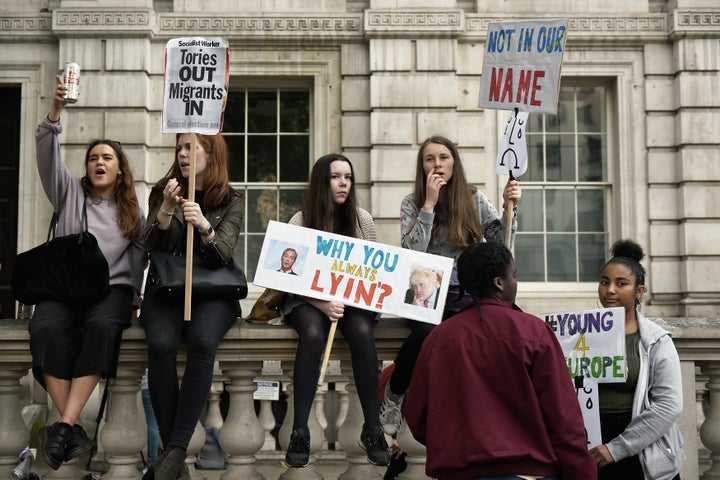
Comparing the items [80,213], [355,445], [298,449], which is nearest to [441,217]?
[355,445]

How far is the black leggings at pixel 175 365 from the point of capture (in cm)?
427

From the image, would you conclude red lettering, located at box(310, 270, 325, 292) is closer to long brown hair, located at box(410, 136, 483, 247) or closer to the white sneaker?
the white sneaker

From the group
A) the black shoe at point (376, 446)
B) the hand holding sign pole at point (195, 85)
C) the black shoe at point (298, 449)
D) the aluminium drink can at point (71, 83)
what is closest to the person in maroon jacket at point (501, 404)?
the black shoe at point (376, 446)

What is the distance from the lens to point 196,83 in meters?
4.91

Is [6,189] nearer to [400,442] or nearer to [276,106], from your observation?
[276,106]

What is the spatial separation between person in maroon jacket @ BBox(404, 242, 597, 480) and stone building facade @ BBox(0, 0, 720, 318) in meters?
8.23

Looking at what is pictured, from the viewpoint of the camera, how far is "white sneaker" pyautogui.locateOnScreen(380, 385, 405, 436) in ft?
16.3

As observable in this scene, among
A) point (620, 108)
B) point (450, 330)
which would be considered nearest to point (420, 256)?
point (450, 330)

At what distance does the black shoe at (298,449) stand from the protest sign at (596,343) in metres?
1.34

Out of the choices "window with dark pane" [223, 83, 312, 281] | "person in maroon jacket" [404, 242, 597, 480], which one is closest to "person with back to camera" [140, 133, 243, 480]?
"person in maroon jacket" [404, 242, 597, 480]

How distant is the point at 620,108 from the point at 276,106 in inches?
185

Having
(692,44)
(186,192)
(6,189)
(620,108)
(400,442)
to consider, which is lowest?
(400,442)

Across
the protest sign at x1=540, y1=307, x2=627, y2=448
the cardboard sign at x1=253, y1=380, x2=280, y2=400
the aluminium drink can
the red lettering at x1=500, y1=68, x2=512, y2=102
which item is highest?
the red lettering at x1=500, y1=68, x2=512, y2=102

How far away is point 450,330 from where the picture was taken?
3.56 metres
